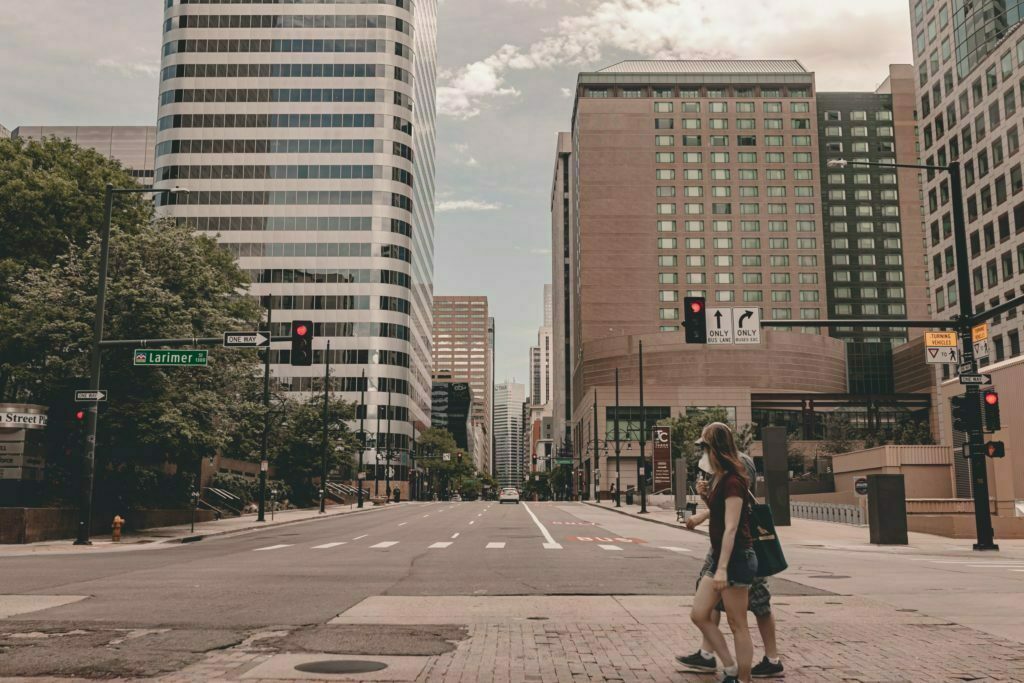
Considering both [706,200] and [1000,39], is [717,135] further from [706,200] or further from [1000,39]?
[1000,39]

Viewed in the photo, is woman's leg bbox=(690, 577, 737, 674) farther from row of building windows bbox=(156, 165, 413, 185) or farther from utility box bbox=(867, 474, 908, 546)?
row of building windows bbox=(156, 165, 413, 185)

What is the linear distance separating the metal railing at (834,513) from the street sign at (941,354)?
11943 millimetres

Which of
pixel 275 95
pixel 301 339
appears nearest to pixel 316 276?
pixel 275 95

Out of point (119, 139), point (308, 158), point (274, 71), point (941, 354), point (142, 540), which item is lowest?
point (142, 540)

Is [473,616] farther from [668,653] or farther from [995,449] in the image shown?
[995,449]

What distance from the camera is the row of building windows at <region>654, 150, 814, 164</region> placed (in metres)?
133

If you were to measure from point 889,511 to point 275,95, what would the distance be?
9940 centimetres

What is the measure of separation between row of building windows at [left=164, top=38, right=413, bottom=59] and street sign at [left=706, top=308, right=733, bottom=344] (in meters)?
94.0

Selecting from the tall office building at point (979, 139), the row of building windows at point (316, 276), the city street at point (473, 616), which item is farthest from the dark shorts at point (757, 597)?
the row of building windows at point (316, 276)

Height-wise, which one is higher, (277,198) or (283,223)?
(277,198)

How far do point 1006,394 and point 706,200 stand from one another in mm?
93740

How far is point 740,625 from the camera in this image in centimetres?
625

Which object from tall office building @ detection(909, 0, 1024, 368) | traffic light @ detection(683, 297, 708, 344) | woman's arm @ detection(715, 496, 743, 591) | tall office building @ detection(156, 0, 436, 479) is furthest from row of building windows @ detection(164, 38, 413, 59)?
woman's arm @ detection(715, 496, 743, 591)

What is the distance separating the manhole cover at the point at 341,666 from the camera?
7012 mm
